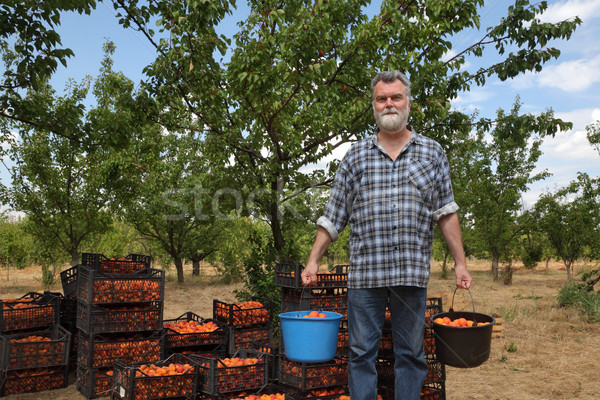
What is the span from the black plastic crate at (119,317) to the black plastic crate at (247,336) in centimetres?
93

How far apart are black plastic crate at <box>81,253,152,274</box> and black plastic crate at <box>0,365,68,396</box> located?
4.29 feet

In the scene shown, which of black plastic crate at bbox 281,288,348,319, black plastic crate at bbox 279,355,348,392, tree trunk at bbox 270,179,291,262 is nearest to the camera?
black plastic crate at bbox 279,355,348,392

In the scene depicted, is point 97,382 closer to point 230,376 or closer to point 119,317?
point 119,317

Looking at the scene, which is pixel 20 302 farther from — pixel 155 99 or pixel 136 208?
pixel 136 208

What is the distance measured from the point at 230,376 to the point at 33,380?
2.82 m

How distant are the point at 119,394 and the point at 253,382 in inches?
52.5

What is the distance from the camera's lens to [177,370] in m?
4.98

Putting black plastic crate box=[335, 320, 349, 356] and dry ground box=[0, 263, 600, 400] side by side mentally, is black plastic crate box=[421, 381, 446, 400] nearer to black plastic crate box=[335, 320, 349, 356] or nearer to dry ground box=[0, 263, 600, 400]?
black plastic crate box=[335, 320, 349, 356]

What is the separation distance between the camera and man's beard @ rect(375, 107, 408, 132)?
3.09 m

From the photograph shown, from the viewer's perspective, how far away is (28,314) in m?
6.34

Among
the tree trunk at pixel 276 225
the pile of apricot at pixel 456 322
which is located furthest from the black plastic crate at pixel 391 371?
the tree trunk at pixel 276 225

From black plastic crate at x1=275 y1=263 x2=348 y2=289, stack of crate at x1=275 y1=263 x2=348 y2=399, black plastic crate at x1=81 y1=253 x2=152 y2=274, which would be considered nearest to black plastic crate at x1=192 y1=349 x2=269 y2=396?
stack of crate at x1=275 y1=263 x2=348 y2=399

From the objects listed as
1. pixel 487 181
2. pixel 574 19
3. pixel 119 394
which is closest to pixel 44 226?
pixel 119 394

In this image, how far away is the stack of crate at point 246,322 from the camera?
6.39 meters
